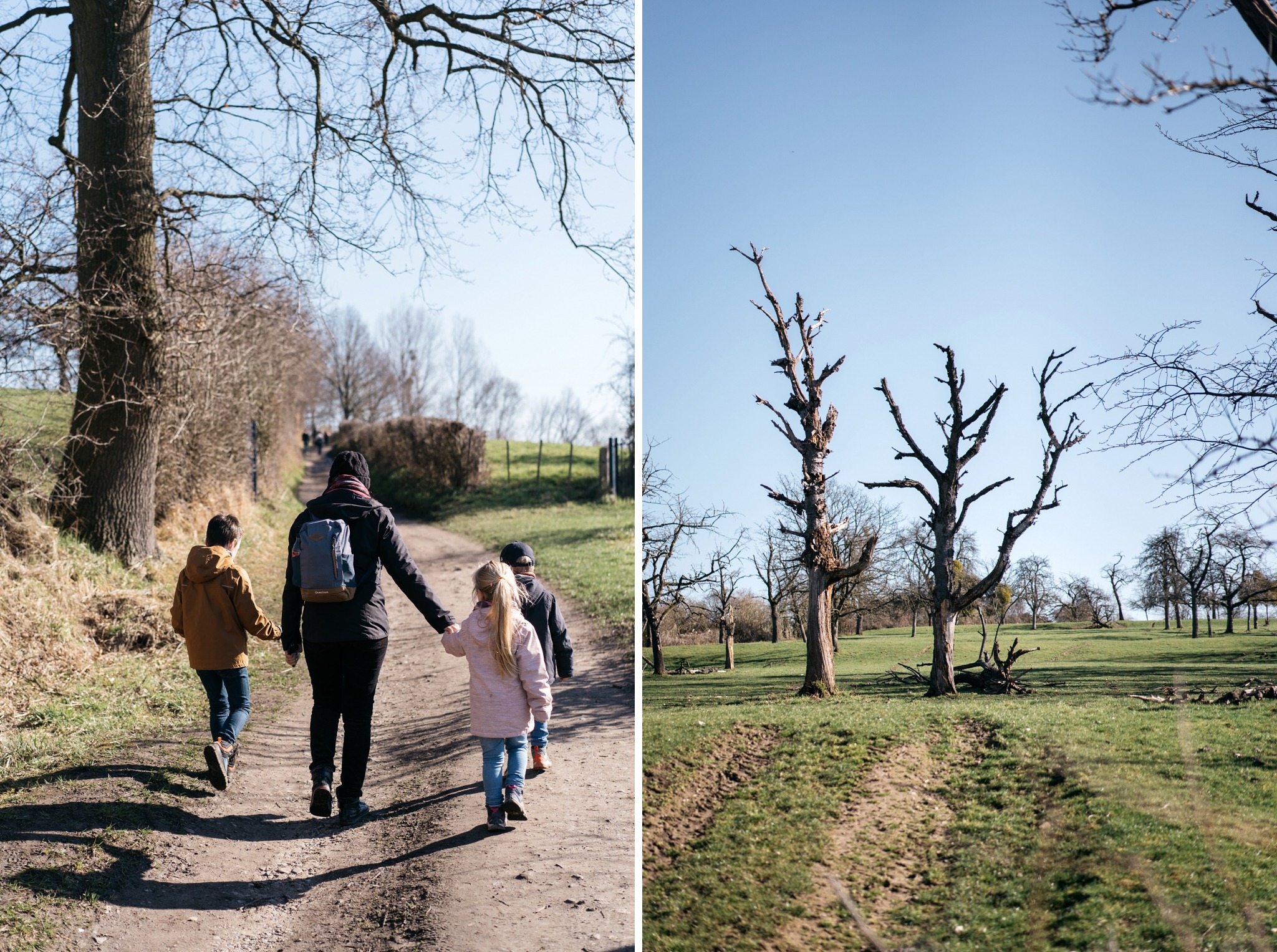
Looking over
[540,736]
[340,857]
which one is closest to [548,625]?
[540,736]

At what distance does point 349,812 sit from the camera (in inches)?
188

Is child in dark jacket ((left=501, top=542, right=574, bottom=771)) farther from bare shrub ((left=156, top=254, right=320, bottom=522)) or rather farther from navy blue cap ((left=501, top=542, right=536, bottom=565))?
bare shrub ((left=156, top=254, right=320, bottom=522))

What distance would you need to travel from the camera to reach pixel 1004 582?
3070 millimetres

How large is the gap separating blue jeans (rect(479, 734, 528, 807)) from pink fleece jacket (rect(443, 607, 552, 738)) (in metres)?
0.08

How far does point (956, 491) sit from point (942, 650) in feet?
1.85

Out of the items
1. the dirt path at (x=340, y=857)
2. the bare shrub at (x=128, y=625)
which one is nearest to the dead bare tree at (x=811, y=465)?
the dirt path at (x=340, y=857)

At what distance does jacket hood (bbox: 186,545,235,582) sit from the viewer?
5.15 meters

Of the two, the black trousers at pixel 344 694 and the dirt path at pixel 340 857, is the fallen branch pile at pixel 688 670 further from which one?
the black trousers at pixel 344 694

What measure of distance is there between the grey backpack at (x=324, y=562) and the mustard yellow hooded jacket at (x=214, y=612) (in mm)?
860

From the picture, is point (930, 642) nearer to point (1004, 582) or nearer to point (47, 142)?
point (1004, 582)

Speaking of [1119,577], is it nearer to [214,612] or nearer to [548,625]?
[548,625]

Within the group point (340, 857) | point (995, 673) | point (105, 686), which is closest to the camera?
point (995, 673)

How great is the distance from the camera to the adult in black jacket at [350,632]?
14.9 feet

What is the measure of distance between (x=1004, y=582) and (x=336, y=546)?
300 cm
